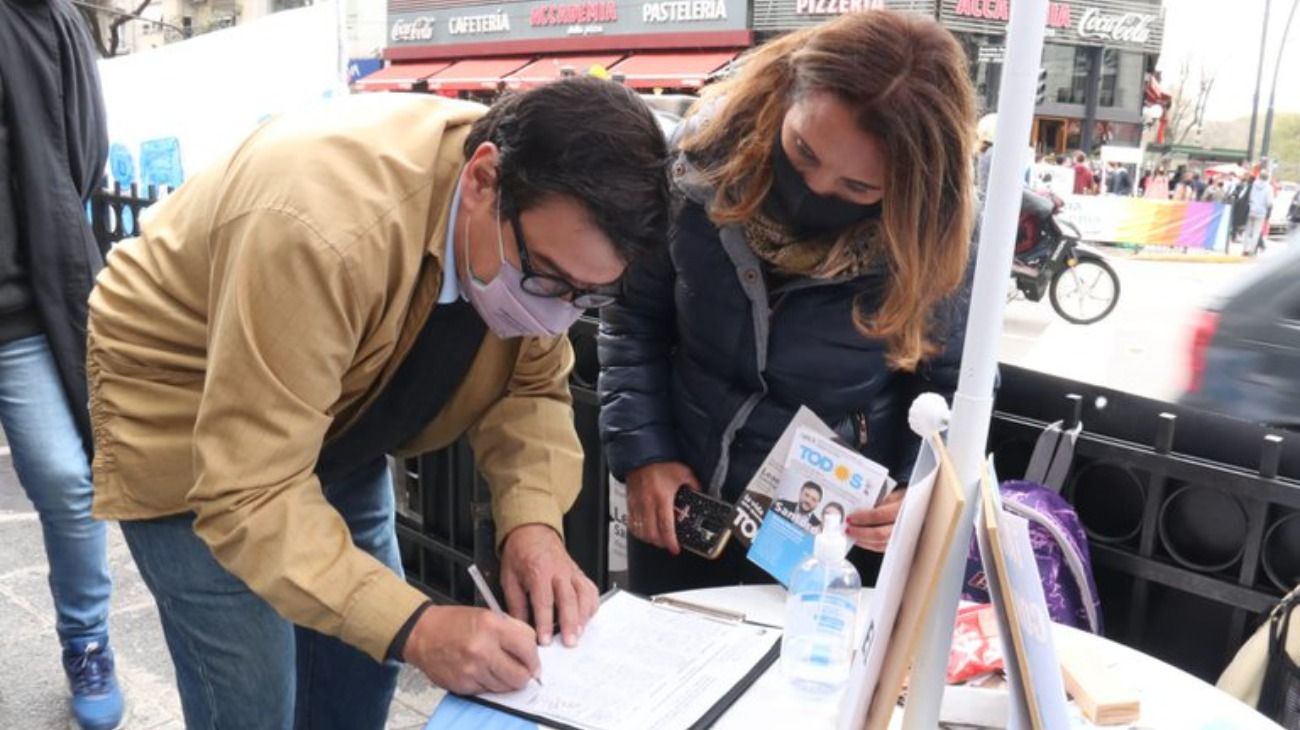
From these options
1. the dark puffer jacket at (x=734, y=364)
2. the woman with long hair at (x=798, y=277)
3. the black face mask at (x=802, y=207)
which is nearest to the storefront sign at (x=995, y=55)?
the woman with long hair at (x=798, y=277)

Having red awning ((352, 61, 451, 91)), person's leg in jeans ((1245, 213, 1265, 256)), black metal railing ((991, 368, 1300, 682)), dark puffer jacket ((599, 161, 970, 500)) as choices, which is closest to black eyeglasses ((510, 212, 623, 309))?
dark puffer jacket ((599, 161, 970, 500))

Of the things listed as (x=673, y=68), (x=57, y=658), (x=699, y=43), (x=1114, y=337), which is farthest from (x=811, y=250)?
(x=699, y=43)

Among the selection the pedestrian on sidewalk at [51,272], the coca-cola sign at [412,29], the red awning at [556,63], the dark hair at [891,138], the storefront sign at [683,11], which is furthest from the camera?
the coca-cola sign at [412,29]

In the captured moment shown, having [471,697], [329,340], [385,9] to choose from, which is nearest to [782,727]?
[471,697]

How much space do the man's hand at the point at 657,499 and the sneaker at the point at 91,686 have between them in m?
1.43

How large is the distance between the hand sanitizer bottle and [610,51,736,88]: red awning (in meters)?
19.5

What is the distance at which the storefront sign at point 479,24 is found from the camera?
24.9m

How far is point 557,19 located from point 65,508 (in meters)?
23.2

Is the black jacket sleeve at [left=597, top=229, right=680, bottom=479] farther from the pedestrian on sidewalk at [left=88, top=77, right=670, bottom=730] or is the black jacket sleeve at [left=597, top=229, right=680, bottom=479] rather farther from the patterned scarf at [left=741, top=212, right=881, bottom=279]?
the pedestrian on sidewalk at [left=88, top=77, right=670, bottom=730]

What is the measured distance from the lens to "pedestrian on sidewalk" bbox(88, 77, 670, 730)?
1101mm

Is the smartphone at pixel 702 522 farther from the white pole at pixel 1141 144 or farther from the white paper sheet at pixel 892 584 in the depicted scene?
the white pole at pixel 1141 144

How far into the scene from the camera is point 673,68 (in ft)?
69.6

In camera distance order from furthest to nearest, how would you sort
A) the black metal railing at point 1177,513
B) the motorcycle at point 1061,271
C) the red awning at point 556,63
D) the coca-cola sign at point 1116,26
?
1. the red awning at point 556,63
2. the coca-cola sign at point 1116,26
3. the motorcycle at point 1061,271
4. the black metal railing at point 1177,513

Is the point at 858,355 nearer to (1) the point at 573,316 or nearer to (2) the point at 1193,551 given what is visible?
(1) the point at 573,316
